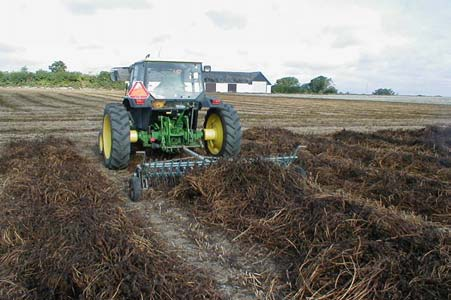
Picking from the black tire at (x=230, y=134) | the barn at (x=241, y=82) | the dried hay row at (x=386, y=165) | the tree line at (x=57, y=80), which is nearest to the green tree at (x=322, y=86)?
the barn at (x=241, y=82)

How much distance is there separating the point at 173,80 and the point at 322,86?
275ft

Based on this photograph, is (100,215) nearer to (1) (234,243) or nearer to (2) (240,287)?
(1) (234,243)

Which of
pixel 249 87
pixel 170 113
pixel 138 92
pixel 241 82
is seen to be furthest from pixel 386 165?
pixel 241 82

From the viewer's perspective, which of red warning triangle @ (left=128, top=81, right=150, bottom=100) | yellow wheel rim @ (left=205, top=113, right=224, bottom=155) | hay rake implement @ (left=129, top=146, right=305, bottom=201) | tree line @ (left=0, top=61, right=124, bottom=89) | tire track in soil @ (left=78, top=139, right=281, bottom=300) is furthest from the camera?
tree line @ (left=0, top=61, right=124, bottom=89)

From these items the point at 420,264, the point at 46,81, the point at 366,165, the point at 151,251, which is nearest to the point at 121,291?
the point at 151,251

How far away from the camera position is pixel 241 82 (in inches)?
3580

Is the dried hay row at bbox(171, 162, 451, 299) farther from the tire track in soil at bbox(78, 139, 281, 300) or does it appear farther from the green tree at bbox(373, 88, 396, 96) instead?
the green tree at bbox(373, 88, 396, 96)

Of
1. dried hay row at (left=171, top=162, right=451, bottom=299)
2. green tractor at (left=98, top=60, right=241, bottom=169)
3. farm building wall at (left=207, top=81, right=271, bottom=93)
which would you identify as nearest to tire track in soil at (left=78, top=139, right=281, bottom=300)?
dried hay row at (left=171, top=162, right=451, bottom=299)

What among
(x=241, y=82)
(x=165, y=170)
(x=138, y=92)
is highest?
(x=241, y=82)

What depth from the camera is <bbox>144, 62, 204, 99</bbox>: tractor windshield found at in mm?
8047

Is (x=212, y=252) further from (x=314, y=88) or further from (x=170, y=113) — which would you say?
(x=314, y=88)

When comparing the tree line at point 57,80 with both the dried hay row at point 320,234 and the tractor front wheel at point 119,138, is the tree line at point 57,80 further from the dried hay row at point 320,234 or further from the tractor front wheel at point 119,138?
the dried hay row at point 320,234

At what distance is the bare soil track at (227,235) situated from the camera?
3.22m

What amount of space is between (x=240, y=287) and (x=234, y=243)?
0.92 m
